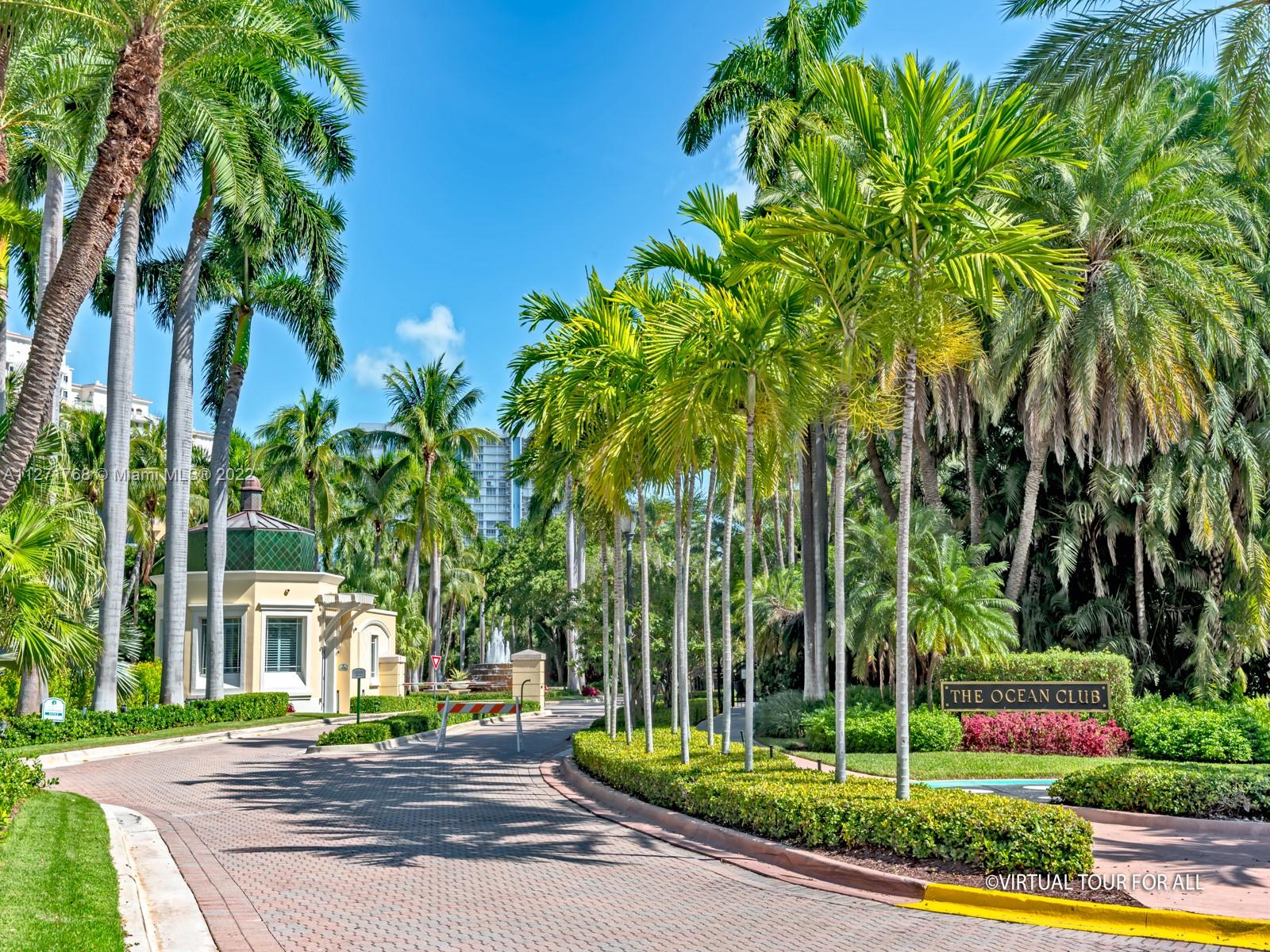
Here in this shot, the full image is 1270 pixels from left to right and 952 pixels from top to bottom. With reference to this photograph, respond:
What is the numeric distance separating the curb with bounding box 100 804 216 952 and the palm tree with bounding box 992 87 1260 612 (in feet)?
65.9

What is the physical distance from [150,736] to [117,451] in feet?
23.4

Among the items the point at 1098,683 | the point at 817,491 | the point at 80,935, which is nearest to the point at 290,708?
the point at 817,491

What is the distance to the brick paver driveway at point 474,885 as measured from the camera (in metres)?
8.02

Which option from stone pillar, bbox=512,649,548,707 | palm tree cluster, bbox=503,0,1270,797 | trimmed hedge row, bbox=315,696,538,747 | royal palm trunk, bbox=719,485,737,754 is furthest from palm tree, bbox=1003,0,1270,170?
stone pillar, bbox=512,649,548,707

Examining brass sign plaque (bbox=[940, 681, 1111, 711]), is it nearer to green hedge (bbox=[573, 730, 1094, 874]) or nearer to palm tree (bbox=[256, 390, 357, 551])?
green hedge (bbox=[573, 730, 1094, 874])

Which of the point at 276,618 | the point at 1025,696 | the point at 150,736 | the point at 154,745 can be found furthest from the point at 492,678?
the point at 1025,696

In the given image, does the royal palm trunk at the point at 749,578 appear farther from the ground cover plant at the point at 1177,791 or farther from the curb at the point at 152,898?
the curb at the point at 152,898

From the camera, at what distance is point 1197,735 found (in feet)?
64.2

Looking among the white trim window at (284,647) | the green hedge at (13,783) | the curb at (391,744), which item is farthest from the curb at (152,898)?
the white trim window at (284,647)

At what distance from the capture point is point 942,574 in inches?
912

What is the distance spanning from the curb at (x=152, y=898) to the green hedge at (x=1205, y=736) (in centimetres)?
1730

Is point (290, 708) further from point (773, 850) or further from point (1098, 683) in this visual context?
point (773, 850)

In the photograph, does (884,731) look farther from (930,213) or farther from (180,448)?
(180,448)

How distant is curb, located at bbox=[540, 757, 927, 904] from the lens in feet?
31.3
